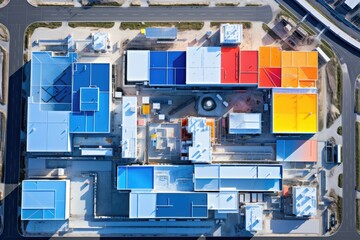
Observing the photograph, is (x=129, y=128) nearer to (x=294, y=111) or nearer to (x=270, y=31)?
(x=294, y=111)

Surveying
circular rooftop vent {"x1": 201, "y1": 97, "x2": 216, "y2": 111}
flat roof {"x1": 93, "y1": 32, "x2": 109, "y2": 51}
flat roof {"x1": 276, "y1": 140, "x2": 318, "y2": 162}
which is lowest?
flat roof {"x1": 276, "y1": 140, "x2": 318, "y2": 162}

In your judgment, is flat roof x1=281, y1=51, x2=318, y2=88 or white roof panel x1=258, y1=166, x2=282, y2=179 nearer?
white roof panel x1=258, y1=166, x2=282, y2=179

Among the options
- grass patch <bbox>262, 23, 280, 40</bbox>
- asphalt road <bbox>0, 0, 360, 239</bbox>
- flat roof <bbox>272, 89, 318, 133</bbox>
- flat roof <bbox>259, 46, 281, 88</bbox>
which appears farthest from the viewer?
grass patch <bbox>262, 23, 280, 40</bbox>

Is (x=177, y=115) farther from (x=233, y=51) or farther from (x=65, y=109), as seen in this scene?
(x=65, y=109)

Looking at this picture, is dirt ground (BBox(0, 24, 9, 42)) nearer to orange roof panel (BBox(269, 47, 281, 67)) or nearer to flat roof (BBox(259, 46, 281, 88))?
flat roof (BBox(259, 46, 281, 88))

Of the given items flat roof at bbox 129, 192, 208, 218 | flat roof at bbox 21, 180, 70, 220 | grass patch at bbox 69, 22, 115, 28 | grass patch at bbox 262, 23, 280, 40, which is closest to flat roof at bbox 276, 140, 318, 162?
flat roof at bbox 129, 192, 208, 218
